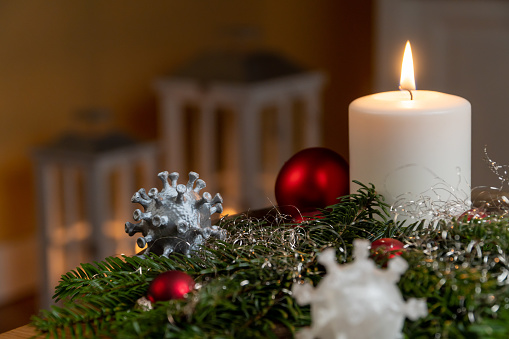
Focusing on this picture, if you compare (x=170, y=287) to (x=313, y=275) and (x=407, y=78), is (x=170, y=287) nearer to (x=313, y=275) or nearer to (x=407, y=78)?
(x=313, y=275)

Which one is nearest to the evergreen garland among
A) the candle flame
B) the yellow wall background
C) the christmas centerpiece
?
the christmas centerpiece

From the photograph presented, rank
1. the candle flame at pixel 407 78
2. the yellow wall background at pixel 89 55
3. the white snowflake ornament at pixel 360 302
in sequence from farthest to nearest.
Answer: the yellow wall background at pixel 89 55 < the candle flame at pixel 407 78 < the white snowflake ornament at pixel 360 302

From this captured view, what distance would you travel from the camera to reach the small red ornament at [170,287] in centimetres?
41

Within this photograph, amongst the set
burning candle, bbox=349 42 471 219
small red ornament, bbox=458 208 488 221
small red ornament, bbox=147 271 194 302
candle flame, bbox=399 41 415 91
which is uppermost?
candle flame, bbox=399 41 415 91

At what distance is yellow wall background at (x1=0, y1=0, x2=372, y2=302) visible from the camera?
2.04 m

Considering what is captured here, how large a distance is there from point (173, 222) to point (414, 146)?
7.9 inches

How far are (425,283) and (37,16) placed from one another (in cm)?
191

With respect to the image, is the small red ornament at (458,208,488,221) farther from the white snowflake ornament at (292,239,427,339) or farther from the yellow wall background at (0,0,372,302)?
the yellow wall background at (0,0,372,302)

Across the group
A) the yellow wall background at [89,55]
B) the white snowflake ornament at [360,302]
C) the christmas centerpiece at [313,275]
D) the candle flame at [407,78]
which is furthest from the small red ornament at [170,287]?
the yellow wall background at [89,55]

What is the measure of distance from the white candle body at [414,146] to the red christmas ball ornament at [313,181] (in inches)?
3.2

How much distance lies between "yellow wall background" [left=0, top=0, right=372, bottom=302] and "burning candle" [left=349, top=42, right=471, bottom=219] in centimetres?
171

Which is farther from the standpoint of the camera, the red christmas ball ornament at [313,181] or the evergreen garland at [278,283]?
the red christmas ball ornament at [313,181]

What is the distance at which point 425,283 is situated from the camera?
38 centimetres

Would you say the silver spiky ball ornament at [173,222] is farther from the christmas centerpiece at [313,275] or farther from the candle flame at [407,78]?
the candle flame at [407,78]
